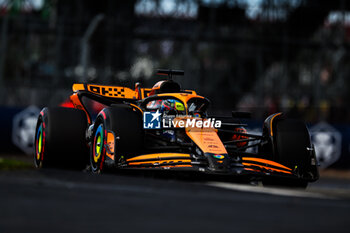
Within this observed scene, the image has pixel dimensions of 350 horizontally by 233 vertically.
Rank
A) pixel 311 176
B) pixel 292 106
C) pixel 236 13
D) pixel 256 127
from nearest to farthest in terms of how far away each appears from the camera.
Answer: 1. pixel 311 176
2. pixel 236 13
3. pixel 256 127
4. pixel 292 106

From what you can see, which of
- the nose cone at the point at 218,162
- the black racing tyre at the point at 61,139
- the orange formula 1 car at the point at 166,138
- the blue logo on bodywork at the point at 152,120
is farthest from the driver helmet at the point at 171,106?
the black racing tyre at the point at 61,139

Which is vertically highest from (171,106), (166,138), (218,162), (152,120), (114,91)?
(114,91)

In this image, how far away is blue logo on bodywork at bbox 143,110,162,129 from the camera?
607cm

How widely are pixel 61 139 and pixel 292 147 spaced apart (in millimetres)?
2183

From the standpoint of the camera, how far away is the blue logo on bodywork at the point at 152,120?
607cm

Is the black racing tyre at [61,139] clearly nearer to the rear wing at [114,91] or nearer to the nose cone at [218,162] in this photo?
the rear wing at [114,91]

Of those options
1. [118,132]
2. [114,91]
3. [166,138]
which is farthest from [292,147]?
[114,91]

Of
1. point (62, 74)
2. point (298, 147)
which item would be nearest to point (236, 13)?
point (298, 147)

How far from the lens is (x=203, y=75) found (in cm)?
821

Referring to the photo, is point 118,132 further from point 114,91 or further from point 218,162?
point 218,162

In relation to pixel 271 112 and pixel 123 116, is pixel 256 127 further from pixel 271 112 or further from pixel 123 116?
pixel 123 116

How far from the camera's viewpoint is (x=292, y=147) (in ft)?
20.6

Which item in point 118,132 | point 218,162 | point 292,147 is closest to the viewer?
point 218,162

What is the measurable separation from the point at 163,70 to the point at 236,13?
956 millimetres
